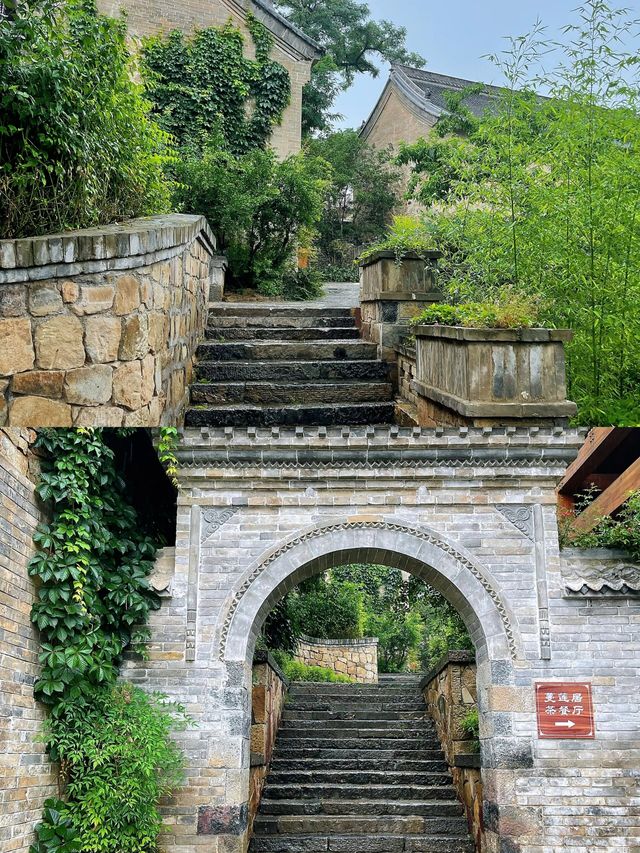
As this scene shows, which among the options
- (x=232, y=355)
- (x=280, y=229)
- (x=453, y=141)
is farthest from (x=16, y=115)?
(x=453, y=141)

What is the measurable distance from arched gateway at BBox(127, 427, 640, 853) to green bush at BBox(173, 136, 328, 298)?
514cm

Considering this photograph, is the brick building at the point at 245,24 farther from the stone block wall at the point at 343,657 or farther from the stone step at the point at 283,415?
the stone step at the point at 283,415

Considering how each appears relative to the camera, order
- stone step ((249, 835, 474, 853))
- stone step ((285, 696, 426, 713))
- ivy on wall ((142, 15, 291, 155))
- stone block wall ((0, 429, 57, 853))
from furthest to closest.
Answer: ivy on wall ((142, 15, 291, 155)) < stone step ((285, 696, 426, 713)) < stone step ((249, 835, 474, 853)) < stone block wall ((0, 429, 57, 853))

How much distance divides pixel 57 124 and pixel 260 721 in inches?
267

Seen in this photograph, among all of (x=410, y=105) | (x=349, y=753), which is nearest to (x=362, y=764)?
(x=349, y=753)

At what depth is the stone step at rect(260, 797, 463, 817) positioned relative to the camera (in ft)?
33.2

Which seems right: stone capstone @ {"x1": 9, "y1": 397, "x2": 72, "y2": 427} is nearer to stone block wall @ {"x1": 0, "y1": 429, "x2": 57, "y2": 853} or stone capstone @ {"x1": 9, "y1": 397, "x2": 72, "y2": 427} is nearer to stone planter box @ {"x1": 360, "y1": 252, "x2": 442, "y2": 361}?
stone block wall @ {"x1": 0, "y1": 429, "x2": 57, "y2": 853}

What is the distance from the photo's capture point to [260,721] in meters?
10.1

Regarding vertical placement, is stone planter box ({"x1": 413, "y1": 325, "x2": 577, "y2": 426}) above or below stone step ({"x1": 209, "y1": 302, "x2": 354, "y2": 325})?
below

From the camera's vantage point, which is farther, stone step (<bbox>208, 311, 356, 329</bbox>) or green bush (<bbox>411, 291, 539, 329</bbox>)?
stone step (<bbox>208, 311, 356, 329</bbox>)

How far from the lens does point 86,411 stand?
5.66 meters

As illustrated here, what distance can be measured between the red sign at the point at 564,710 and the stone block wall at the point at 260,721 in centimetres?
306

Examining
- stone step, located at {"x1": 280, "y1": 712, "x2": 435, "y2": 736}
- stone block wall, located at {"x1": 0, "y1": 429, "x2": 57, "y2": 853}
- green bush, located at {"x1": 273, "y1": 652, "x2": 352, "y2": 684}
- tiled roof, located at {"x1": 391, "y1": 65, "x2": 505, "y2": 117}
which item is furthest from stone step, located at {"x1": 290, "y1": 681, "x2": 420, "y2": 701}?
tiled roof, located at {"x1": 391, "y1": 65, "x2": 505, "y2": 117}

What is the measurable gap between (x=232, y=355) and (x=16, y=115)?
326 centimetres
